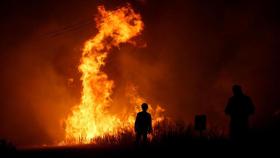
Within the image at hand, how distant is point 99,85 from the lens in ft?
76.5

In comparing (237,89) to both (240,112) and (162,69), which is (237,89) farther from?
(162,69)

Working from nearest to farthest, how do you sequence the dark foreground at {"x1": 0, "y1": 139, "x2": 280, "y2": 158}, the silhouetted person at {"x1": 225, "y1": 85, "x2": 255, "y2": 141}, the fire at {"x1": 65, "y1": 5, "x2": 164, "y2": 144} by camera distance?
the dark foreground at {"x1": 0, "y1": 139, "x2": 280, "y2": 158}
the silhouetted person at {"x1": 225, "y1": 85, "x2": 255, "y2": 141}
the fire at {"x1": 65, "y1": 5, "x2": 164, "y2": 144}

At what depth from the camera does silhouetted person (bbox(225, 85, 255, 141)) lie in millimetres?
12297

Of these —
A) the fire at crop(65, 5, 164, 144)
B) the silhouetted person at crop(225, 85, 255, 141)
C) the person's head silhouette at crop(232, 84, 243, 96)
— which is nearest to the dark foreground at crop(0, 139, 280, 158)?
the silhouetted person at crop(225, 85, 255, 141)

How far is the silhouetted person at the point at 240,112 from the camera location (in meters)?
12.3

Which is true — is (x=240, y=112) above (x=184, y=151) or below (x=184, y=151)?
above

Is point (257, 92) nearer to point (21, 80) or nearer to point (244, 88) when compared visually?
point (244, 88)

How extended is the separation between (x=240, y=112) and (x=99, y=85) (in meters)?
12.1

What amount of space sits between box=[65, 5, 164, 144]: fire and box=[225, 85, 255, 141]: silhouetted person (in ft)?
23.1

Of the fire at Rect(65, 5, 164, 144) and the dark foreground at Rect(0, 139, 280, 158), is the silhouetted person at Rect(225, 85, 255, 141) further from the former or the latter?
the fire at Rect(65, 5, 164, 144)

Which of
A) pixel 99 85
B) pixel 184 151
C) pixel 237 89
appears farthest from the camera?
pixel 99 85

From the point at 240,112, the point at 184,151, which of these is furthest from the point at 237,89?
the point at 184,151

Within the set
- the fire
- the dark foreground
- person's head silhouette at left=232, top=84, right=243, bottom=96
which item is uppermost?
the fire

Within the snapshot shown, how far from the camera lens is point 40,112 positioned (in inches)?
1249
